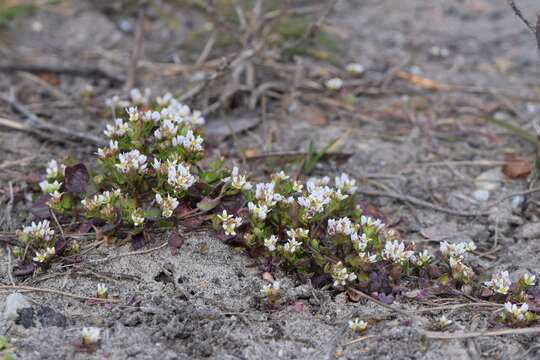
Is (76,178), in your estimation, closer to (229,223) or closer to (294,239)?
(229,223)

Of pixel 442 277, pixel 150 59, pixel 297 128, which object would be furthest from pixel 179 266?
pixel 150 59

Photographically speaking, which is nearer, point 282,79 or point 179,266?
point 179,266

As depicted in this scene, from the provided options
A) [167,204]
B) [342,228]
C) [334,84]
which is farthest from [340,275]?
[334,84]

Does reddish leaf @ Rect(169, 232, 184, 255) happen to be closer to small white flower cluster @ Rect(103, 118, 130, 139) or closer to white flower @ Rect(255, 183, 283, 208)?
white flower @ Rect(255, 183, 283, 208)

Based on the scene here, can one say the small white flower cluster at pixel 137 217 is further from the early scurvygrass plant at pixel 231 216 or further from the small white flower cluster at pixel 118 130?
the small white flower cluster at pixel 118 130

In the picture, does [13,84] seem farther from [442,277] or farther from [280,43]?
[442,277]

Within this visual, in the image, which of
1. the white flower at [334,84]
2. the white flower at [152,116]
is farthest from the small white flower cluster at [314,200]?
the white flower at [334,84]
